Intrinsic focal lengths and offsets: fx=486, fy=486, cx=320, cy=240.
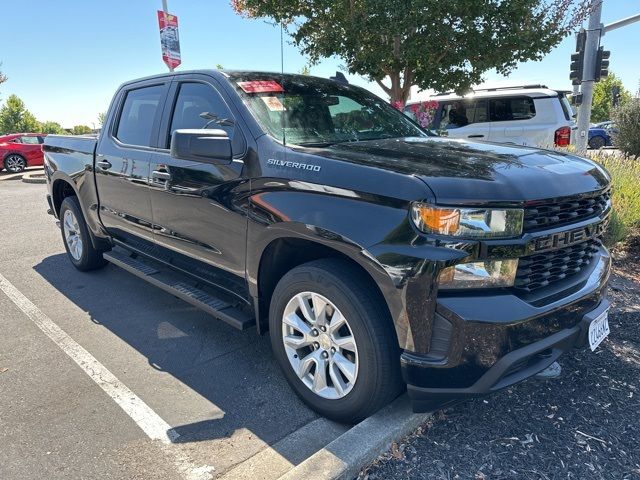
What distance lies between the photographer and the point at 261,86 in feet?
10.5

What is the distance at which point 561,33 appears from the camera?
6.56 meters

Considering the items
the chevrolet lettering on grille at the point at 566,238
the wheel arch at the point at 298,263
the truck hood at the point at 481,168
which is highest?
the truck hood at the point at 481,168

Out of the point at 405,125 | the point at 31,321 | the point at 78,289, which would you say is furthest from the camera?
the point at 78,289

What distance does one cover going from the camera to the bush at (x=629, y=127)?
9.95 meters

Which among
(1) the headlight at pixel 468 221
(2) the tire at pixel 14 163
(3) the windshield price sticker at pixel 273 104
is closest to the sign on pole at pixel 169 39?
(3) the windshield price sticker at pixel 273 104

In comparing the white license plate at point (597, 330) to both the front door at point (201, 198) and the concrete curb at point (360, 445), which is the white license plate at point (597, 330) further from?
the front door at point (201, 198)

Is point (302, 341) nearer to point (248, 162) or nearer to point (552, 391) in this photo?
point (248, 162)

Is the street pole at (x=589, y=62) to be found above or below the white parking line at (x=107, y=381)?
above

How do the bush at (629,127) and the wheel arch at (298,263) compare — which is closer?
the wheel arch at (298,263)

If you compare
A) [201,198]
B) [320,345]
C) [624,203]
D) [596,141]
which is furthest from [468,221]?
[596,141]

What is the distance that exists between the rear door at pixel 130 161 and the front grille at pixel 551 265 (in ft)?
8.93

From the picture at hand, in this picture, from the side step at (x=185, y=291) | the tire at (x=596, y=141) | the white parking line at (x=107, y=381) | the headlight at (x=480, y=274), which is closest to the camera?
the headlight at (x=480, y=274)

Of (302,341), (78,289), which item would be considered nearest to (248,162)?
(302,341)

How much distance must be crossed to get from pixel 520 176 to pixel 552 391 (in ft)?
4.41
